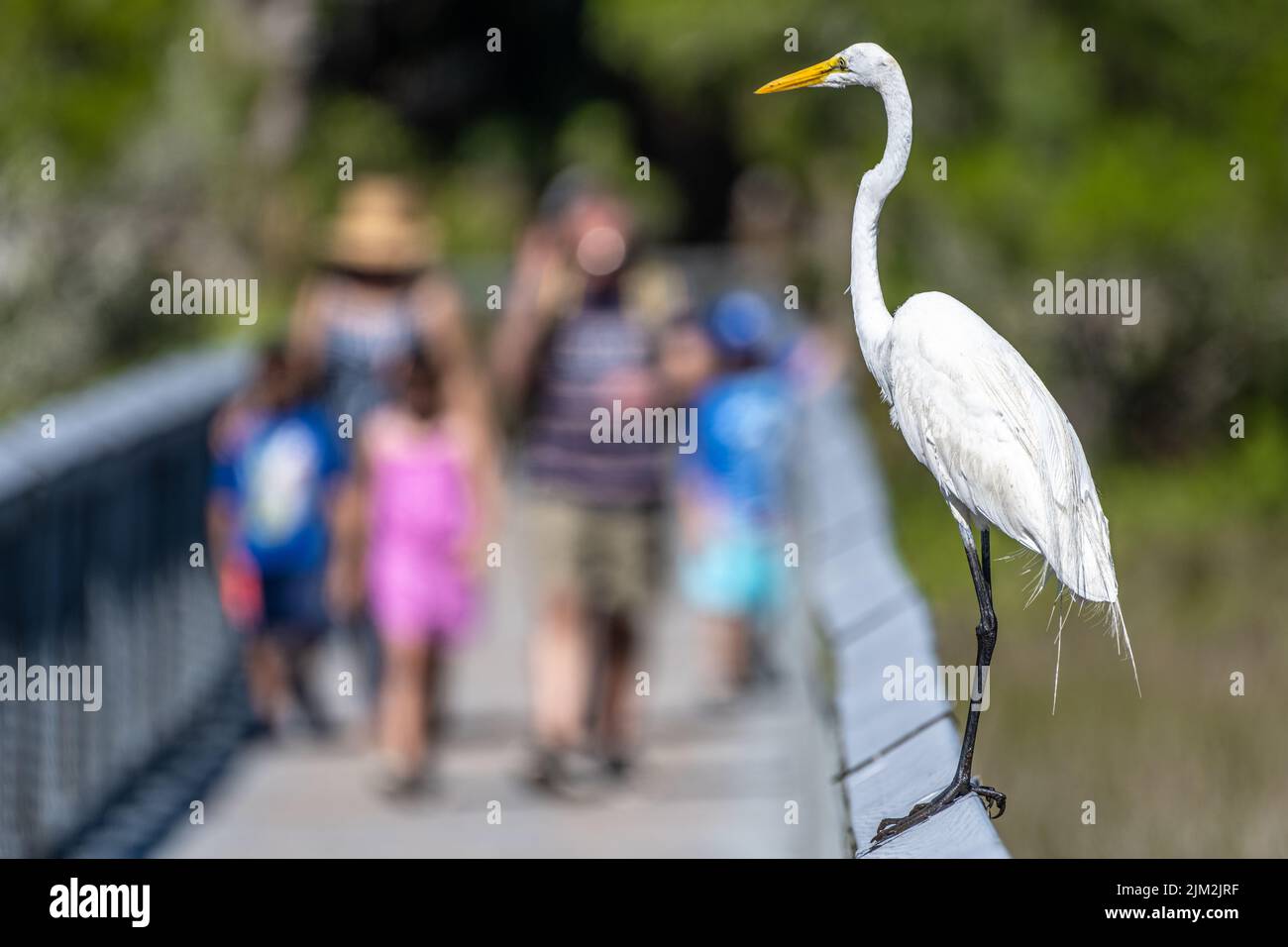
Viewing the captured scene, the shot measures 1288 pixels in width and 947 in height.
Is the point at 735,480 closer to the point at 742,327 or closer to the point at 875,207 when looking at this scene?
the point at 742,327

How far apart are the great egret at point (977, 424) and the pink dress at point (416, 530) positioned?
6.14m

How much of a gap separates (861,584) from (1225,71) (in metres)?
6.26

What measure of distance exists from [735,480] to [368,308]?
6.74ft

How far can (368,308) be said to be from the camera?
878 centimetres

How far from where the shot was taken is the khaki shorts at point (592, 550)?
8.29 meters

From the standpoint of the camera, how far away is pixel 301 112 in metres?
30.4

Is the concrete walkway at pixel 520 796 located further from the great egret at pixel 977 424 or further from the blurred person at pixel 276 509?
the great egret at pixel 977 424

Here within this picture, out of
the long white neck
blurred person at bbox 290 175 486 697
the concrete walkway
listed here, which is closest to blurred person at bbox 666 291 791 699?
the concrete walkway

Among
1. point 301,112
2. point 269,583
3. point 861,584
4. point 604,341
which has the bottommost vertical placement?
point 861,584

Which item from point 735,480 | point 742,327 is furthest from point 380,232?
point 735,480

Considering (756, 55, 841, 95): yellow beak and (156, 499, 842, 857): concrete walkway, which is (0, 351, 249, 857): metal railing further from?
(756, 55, 841, 95): yellow beak

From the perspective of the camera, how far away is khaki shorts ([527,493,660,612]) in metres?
8.29

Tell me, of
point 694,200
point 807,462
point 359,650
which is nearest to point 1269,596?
point 807,462
